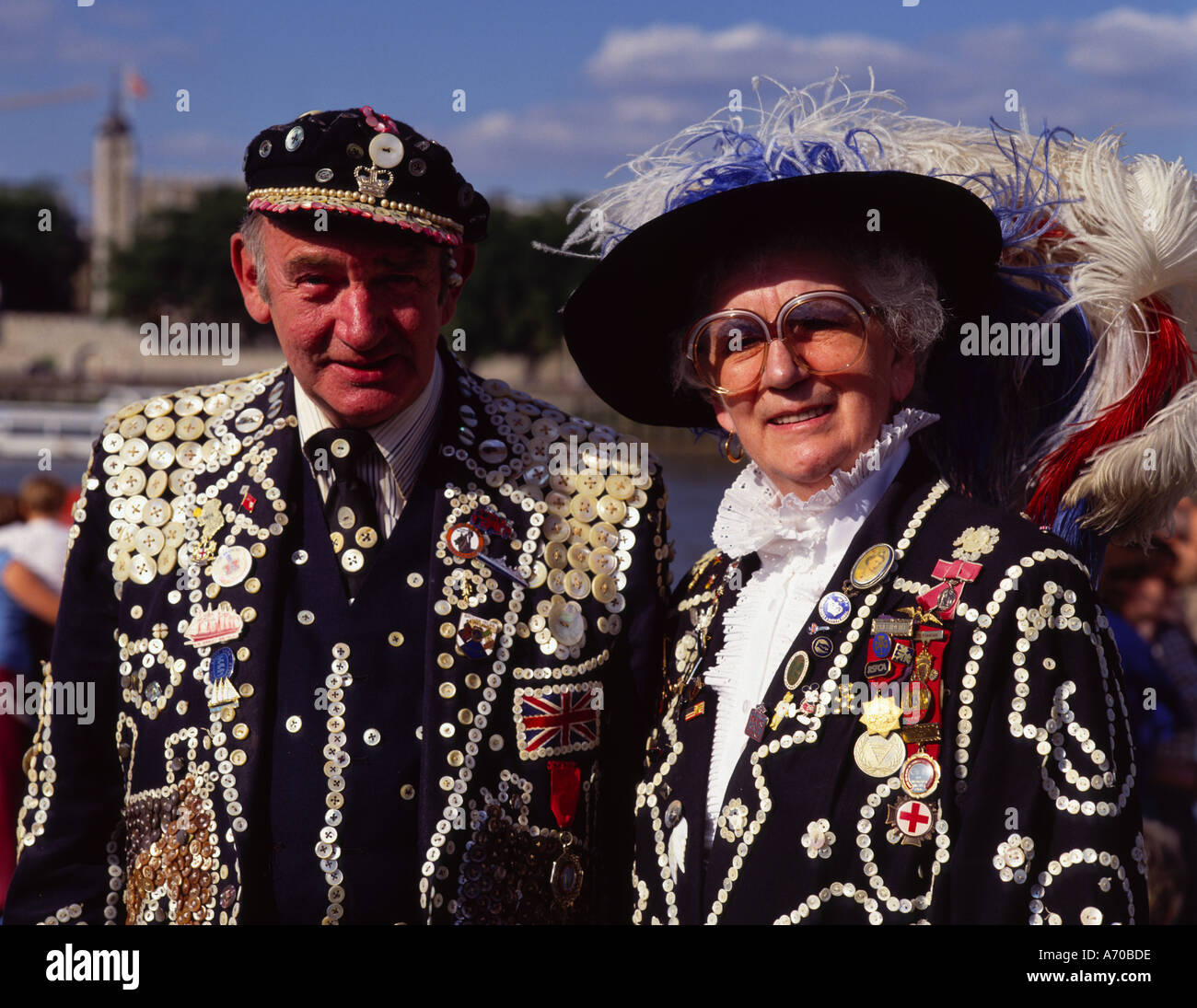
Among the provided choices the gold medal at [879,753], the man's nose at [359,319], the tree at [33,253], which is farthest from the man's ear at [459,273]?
the tree at [33,253]

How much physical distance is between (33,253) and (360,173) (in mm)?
69320

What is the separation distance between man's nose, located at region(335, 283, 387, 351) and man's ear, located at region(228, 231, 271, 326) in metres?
0.25

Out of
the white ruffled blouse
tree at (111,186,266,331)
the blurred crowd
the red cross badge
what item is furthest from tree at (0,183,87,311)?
the red cross badge

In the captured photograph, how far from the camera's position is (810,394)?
260 cm

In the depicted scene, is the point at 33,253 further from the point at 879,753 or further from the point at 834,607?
the point at 879,753

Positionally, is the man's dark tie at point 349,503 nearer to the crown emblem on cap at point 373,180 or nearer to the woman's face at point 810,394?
the crown emblem on cap at point 373,180

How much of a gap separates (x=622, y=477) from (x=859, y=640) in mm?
773

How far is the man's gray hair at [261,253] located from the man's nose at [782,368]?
0.70 m

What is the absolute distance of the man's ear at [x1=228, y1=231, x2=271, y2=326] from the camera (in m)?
2.89

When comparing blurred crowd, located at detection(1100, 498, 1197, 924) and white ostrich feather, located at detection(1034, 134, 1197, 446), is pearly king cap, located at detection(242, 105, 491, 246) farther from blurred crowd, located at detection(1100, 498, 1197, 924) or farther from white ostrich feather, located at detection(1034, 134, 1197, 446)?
blurred crowd, located at detection(1100, 498, 1197, 924)

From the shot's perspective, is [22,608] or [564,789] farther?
[22,608]

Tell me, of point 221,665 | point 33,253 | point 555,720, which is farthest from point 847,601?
point 33,253

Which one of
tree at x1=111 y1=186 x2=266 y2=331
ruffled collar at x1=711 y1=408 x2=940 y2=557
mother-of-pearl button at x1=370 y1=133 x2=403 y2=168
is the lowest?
ruffled collar at x1=711 y1=408 x2=940 y2=557

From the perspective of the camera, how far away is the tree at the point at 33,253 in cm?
6419
